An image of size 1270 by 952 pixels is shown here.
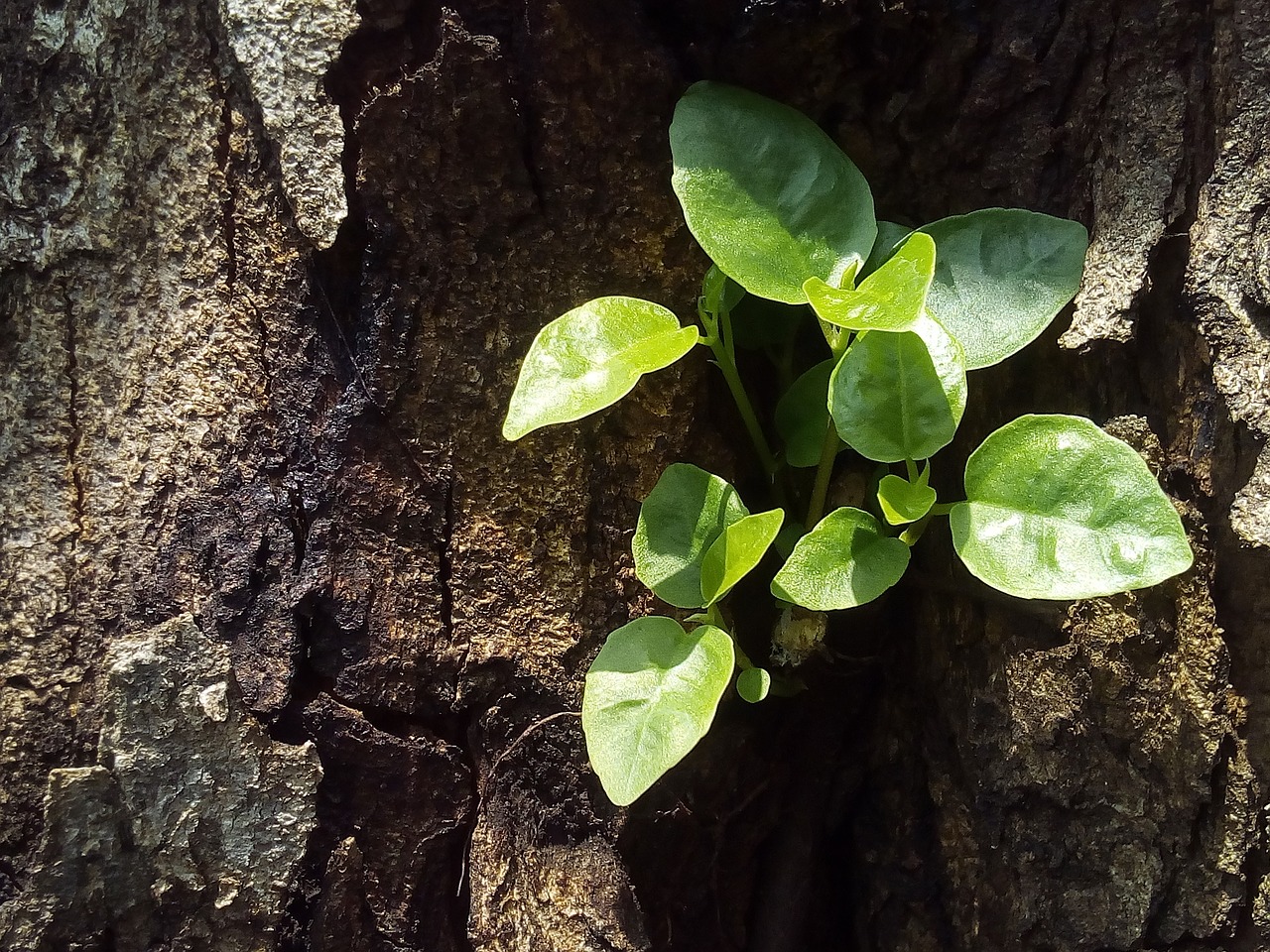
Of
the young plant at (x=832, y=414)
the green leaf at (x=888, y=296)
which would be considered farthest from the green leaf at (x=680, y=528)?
the green leaf at (x=888, y=296)

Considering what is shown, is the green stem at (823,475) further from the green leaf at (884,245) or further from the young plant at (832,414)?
the green leaf at (884,245)

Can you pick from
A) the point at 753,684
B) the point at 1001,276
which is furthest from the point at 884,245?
the point at 753,684

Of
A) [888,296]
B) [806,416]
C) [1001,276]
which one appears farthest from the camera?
[806,416]

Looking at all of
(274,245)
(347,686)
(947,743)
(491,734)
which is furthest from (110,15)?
(947,743)

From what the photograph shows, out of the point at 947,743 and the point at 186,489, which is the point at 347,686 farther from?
the point at 947,743

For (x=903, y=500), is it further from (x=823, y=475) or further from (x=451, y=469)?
(x=451, y=469)

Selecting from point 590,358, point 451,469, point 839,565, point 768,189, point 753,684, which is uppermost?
point 768,189
